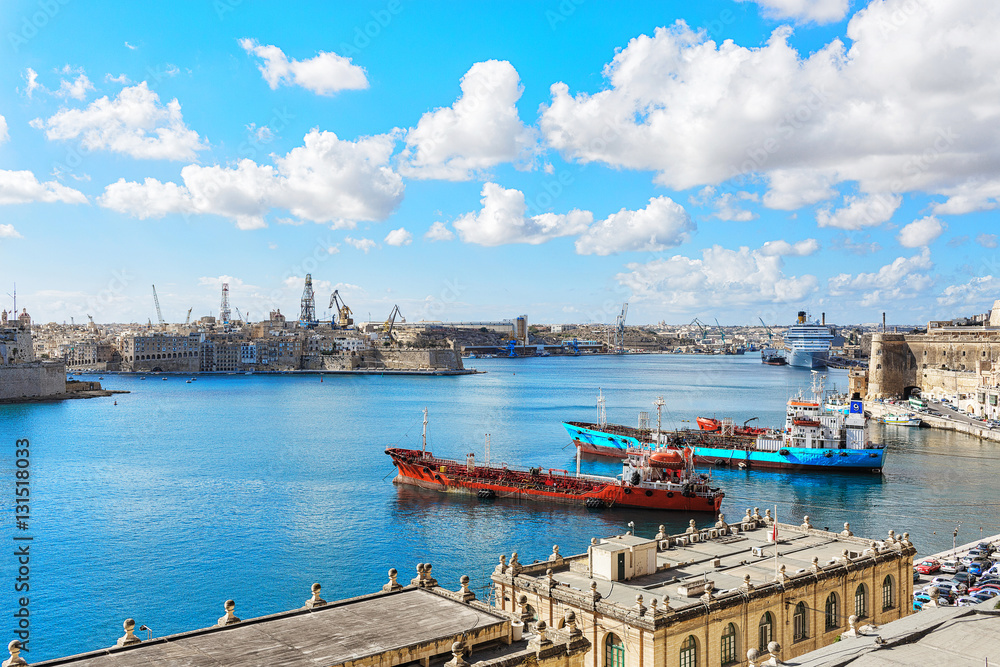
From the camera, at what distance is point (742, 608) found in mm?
12539

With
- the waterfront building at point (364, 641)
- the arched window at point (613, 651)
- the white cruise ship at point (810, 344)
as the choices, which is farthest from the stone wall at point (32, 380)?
the white cruise ship at point (810, 344)

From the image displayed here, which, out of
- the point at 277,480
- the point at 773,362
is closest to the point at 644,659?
the point at 277,480

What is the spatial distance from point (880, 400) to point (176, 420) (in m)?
60.9

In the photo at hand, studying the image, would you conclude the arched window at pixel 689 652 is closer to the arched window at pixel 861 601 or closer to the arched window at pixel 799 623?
the arched window at pixel 799 623

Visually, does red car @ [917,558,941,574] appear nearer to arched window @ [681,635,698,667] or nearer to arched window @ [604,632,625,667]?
arched window @ [681,635,698,667]

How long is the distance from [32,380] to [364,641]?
90.6m

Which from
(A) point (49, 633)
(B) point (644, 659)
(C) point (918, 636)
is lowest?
(A) point (49, 633)

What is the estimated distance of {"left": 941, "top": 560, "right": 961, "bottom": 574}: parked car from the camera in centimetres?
2019

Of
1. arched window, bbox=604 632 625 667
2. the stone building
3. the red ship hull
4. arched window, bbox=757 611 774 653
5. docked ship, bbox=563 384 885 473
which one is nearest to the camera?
the stone building

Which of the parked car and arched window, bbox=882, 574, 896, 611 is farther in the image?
the parked car

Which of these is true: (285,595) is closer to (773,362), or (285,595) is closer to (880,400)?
(880,400)

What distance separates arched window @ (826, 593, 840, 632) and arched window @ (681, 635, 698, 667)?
333 cm

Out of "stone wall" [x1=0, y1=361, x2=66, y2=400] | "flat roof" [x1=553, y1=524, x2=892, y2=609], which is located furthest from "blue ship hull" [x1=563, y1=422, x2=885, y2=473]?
"stone wall" [x1=0, y1=361, x2=66, y2=400]

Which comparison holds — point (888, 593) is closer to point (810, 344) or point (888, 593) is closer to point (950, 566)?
point (950, 566)
